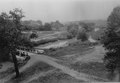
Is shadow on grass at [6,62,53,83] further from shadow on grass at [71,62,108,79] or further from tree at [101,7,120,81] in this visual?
tree at [101,7,120,81]

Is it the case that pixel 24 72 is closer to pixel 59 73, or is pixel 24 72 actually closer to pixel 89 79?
pixel 59 73

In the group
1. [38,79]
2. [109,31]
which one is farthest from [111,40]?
[38,79]

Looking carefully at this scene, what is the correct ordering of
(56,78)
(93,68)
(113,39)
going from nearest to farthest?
1. (113,39)
2. (56,78)
3. (93,68)

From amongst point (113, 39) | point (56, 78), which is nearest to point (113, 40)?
point (113, 39)

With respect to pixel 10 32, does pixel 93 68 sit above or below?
below

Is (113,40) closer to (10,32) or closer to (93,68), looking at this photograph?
(93,68)

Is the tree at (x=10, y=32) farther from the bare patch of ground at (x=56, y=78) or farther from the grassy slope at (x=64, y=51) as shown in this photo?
the grassy slope at (x=64, y=51)

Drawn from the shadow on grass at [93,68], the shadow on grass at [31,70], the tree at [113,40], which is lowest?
the shadow on grass at [31,70]

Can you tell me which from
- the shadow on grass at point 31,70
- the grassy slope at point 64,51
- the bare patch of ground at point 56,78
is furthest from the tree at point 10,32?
the grassy slope at point 64,51
